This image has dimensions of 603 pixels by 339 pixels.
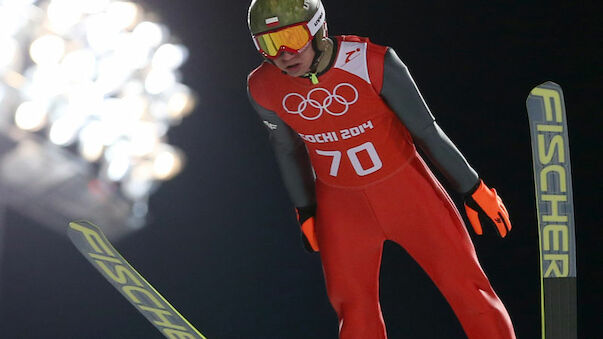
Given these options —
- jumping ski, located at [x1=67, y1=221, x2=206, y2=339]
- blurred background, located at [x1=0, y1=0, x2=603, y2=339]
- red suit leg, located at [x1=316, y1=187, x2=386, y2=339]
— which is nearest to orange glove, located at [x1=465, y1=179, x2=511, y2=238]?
red suit leg, located at [x1=316, y1=187, x2=386, y2=339]

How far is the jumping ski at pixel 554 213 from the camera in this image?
1.83 m

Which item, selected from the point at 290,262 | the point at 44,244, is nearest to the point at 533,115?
the point at 290,262

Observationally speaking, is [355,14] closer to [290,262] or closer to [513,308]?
[290,262]

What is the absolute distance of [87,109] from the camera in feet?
10.3

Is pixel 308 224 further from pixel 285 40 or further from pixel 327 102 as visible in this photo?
pixel 285 40

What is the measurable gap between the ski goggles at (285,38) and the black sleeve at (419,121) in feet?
0.58

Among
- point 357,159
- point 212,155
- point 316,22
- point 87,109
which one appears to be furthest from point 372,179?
point 87,109

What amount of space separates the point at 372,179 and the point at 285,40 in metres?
0.35

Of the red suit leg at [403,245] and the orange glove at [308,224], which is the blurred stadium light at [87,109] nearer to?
the orange glove at [308,224]

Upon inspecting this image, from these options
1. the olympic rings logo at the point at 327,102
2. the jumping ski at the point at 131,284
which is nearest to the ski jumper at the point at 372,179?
the olympic rings logo at the point at 327,102

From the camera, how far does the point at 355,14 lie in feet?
9.91

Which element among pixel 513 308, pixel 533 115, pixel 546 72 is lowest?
pixel 513 308

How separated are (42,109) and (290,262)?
40.0 inches

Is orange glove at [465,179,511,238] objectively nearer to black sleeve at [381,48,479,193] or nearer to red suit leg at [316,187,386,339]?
black sleeve at [381,48,479,193]
